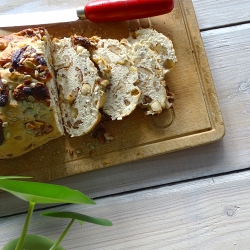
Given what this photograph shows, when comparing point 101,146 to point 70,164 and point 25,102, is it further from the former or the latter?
point 25,102

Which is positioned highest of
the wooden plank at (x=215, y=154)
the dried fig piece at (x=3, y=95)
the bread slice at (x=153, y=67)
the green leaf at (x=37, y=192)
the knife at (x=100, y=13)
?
the knife at (x=100, y=13)

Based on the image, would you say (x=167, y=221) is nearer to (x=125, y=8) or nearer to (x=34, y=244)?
(x=34, y=244)

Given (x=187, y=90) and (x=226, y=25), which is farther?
(x=226, y=25)

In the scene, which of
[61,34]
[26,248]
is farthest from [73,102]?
[26,248]

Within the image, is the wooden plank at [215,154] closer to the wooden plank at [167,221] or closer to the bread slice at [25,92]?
the wooden plank at [167,221]

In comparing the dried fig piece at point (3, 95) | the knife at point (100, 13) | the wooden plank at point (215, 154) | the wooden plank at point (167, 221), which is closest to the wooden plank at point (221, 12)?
the wooden plank at point (215, 154)

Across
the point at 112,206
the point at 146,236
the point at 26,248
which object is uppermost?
the point at 26,248

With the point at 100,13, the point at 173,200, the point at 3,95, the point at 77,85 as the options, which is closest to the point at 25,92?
the point at 3,95
